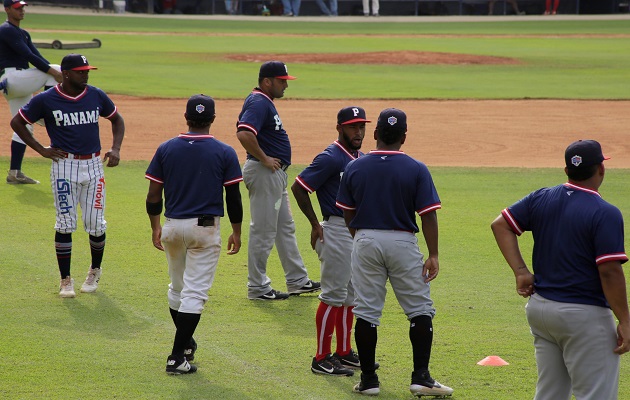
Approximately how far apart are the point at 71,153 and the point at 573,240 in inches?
190

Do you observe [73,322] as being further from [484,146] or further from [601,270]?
[484,146]

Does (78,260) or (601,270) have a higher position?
(601,270)

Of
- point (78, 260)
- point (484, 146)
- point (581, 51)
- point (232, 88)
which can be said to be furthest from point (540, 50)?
point (78, 260)

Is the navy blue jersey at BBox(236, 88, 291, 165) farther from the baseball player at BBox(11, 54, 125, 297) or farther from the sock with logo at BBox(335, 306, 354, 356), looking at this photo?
the sock with logo at BBox(335, 306, 354, 356)

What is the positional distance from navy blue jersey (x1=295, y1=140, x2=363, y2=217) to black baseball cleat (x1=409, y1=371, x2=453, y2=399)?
4.44 feet

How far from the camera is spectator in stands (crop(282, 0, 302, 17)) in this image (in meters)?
52.2

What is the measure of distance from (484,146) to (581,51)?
69.0ft

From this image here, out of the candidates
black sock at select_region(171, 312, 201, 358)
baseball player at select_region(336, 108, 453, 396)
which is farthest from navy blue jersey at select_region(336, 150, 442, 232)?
black sock at select_region(171, 312, 201, 358)

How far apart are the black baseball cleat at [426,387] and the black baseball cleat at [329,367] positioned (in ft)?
2.21

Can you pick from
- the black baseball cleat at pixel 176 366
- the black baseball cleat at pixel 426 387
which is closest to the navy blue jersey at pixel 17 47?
the black baseball cleat at pixel 176 366

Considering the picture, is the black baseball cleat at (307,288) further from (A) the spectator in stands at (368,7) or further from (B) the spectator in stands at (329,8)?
(B) the spectator in stands at (329,8)

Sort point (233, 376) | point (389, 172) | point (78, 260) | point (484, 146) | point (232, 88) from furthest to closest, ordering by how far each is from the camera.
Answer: point (232, 88)
point (484, 146)
point (78, 260)
point (233, 376)
point (389, 172)

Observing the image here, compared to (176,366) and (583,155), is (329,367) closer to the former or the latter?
(176,366)

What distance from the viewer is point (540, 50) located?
36.6 m
